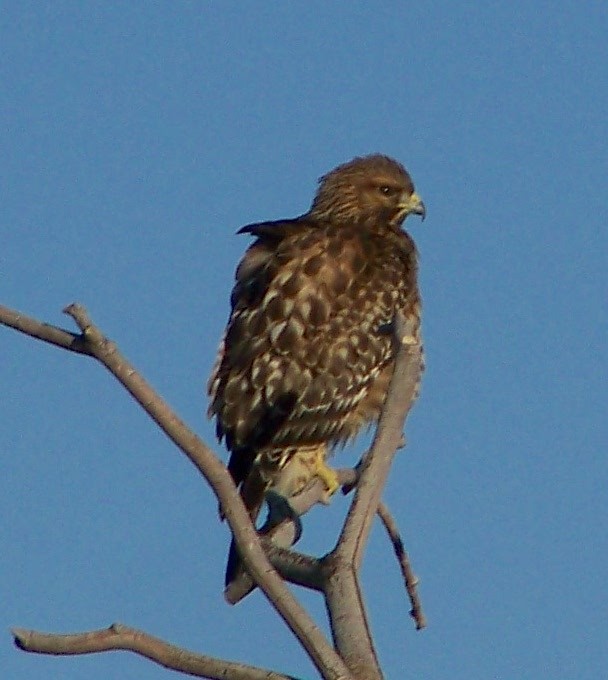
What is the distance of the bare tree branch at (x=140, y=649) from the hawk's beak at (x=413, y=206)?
17.7 ft

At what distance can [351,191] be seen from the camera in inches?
334

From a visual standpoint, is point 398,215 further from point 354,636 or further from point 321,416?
point 354,636

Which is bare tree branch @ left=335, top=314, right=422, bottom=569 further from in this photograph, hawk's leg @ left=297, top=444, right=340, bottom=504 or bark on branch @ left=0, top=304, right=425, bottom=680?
hawk's leg @ left=297, top=444, right=340, bottom=504

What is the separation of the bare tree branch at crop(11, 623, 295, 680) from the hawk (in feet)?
11.5

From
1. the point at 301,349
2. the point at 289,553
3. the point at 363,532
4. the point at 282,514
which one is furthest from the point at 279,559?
the point at 301,349

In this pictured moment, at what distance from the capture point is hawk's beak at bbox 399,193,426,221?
8.32m

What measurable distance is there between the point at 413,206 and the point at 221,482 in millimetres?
5206

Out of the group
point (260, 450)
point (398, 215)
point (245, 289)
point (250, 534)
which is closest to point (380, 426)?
point (250, 534)

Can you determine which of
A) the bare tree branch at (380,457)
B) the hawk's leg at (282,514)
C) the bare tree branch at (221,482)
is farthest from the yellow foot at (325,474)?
the bare tree branch at (221,482)

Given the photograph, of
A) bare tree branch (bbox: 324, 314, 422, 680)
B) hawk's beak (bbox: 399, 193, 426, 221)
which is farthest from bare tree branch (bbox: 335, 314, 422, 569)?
hawk's beak (bbox: 399, 193, 426, 221)

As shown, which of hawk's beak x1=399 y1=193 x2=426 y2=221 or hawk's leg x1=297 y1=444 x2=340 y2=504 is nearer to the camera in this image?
hawk's leg x1=297 y1=444 x2=340 y2=504

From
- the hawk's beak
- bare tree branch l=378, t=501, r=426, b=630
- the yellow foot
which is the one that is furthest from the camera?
the hawk's beak

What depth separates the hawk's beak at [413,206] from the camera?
832 centimetres

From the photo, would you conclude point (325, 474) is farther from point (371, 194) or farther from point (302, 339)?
point (371, 194)
